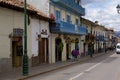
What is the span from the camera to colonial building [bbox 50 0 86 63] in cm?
3725

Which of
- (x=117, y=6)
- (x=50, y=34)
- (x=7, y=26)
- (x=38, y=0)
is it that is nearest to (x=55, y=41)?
(x=50, y=34)

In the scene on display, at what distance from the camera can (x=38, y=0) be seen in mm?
37500

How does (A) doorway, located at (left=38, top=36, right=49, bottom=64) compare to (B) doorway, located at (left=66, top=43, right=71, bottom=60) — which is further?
(B) doorway, located at (left=66, top=43, right=71, bottom=60)

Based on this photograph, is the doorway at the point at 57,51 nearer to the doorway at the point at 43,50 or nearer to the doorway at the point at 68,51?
the doorway at the point at 43,50

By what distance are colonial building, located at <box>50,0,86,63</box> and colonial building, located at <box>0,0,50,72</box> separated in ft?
10.2

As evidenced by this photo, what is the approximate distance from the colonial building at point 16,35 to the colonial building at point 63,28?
312 cm

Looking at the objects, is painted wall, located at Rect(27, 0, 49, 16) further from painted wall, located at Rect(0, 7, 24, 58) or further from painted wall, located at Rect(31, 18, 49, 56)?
painted wall, located at Rect(0, 7, 24, 58)

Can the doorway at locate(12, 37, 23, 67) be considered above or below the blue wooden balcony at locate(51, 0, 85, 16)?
below

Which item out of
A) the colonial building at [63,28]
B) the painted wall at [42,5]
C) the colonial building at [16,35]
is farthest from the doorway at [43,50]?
the painted wall at [42,5]

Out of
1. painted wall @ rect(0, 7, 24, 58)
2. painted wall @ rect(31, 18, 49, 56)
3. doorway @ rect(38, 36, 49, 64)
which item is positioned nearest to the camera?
painted wall @ rect(0, 7, 24, 58)

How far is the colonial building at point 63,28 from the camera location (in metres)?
37.2

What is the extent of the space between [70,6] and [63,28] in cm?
704

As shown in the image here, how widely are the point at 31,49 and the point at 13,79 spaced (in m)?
11.0

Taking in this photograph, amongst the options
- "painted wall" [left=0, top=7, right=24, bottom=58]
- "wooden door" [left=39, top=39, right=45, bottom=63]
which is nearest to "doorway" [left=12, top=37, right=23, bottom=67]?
"painted wall" [left=0, top=7, right=24, bottom=58]
